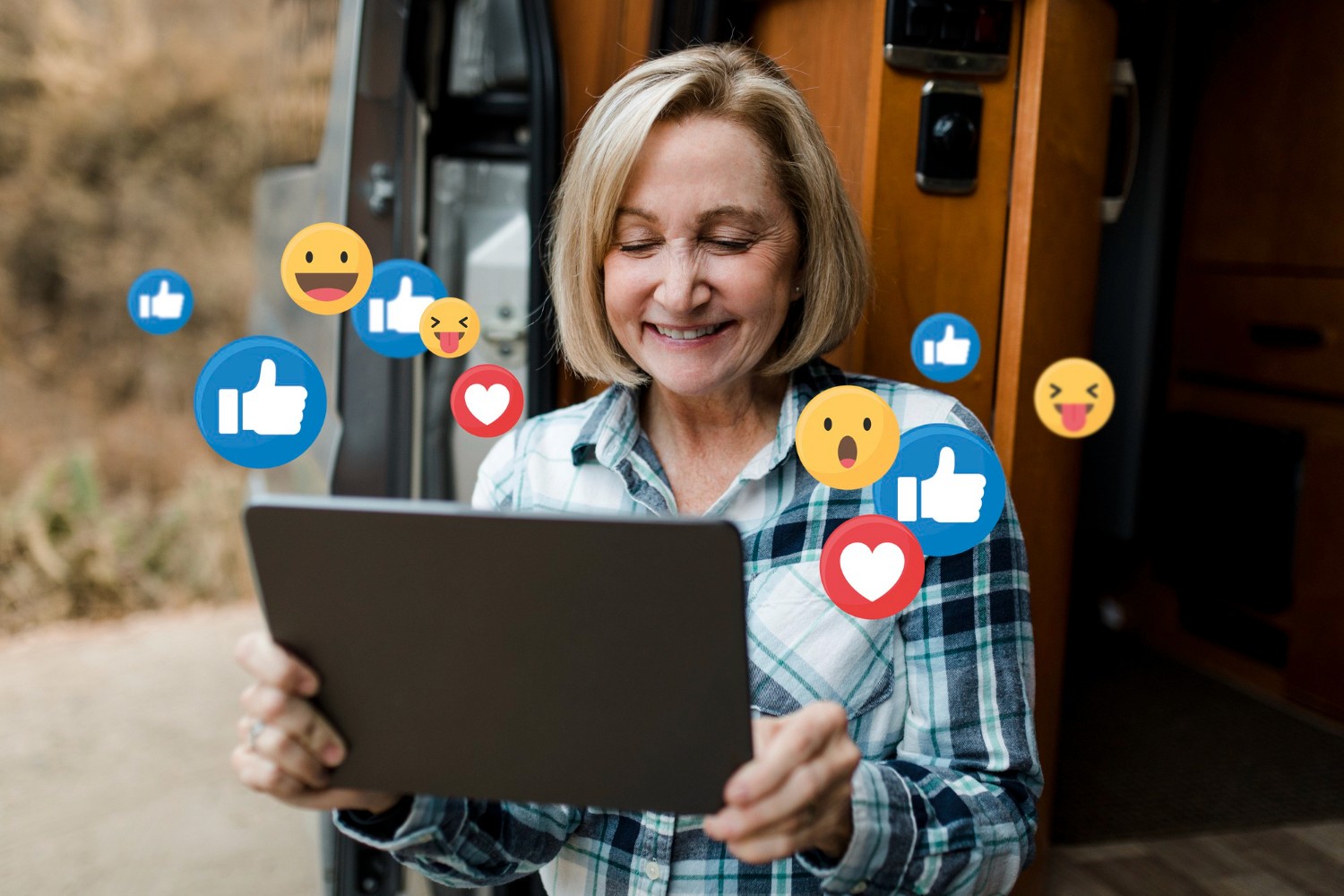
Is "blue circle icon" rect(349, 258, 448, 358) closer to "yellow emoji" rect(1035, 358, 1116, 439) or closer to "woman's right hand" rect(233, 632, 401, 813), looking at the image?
"woman's right hand" rect(233, 632, 401, 813)

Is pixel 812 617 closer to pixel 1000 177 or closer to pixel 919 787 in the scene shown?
pixel 919 787

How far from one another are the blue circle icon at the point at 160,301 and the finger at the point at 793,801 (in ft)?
1.83

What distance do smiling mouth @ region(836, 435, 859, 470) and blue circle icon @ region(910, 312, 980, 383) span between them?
1.21 ft

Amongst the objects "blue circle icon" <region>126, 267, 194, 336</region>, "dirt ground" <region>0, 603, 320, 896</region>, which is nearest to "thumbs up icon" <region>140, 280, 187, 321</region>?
"blue circle icon" <region>126, 267, 194, 336</region>

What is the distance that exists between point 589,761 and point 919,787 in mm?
261

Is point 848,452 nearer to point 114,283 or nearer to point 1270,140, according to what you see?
point 1270,140

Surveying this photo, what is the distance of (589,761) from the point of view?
550mm

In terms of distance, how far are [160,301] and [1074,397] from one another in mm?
767

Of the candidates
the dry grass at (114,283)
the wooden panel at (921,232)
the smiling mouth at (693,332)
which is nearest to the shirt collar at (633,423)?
the smiling mouth at (693,332)

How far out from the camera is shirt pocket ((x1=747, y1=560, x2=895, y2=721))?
0.78 metres

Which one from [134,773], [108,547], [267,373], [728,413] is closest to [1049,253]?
[728,413]

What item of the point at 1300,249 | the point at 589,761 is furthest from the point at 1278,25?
the point at 589,761

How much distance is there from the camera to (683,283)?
29.0 inches

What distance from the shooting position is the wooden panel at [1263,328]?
2209 millimetres
